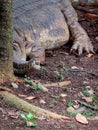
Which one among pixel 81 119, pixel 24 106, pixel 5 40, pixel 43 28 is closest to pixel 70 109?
pixel 81 119

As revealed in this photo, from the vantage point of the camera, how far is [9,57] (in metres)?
4.86

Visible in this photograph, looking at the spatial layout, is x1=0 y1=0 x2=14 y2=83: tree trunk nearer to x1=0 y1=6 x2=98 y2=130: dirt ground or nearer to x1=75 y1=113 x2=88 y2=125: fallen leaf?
x1=0 y1=6 x2=98 y2=130: dirt ground

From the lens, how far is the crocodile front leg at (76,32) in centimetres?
745

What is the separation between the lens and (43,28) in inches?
289

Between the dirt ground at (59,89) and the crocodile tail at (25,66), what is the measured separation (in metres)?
0.11

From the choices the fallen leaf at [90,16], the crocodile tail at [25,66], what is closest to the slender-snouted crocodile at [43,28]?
the fallen leaf at [90,16]

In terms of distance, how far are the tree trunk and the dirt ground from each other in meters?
0.14

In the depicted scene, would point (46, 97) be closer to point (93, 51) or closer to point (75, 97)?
point (75, 97)

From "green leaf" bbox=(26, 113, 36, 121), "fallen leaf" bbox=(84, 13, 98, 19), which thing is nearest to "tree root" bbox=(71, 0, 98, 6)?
"fallen leaf" bbox=(84, 13, 98, 19)

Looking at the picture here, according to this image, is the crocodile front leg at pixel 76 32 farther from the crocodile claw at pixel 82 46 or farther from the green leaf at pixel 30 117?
the green leaf at pixel 30 117

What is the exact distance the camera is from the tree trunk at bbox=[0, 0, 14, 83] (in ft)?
15.5

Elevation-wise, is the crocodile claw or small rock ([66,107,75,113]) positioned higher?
small rock ([66,107,75,113])

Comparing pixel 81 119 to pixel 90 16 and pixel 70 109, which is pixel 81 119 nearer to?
pixel 70 109

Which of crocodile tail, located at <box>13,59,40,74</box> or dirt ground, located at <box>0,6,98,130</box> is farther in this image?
crocodile tail, located at <box>13,59,40,74</box>
